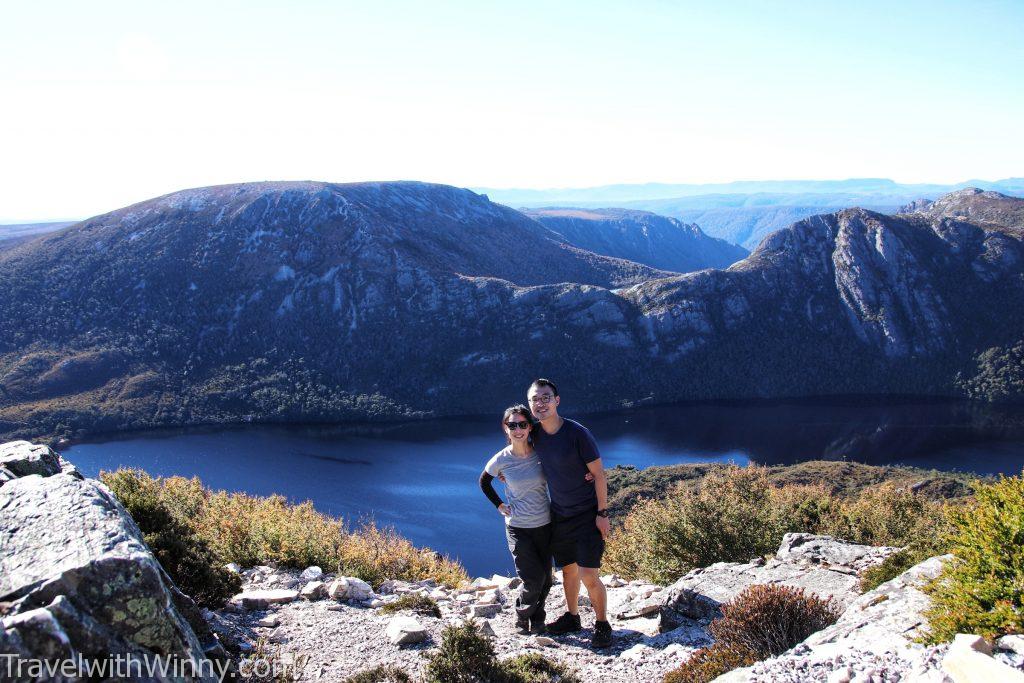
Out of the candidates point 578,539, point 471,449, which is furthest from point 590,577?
point 471,449

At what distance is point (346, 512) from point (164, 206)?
369ft

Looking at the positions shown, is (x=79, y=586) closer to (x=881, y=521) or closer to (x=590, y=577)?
(x=590, y=577)

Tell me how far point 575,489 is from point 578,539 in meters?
0.64

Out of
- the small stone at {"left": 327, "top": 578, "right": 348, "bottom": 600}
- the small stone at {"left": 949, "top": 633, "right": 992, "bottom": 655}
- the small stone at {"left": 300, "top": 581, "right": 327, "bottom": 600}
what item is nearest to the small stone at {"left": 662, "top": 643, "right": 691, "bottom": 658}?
the small stone at {"left": 949, "top": 633, "right": 992, "bottom": 655}

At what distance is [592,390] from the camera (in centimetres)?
11162

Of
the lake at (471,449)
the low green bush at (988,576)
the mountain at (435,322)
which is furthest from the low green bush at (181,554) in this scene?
the mountain at (435,322)

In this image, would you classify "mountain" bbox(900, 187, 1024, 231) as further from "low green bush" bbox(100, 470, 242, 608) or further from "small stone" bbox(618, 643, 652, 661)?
"low green bush" bbox(100, 470, 242, 608)

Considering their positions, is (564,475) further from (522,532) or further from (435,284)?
(435,284)

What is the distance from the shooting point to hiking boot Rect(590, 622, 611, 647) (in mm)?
7660

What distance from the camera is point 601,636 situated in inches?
302

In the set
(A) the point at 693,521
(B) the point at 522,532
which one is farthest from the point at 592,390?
(B) the point at 522,532

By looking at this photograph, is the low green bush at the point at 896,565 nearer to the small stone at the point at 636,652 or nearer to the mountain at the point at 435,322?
the small stone at the point at 636,652

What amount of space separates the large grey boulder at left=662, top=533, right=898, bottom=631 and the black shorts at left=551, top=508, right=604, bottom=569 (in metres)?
1.81

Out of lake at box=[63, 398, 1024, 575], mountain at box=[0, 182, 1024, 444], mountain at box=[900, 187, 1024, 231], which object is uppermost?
mountain at box=[900, 187, 1024, 231]
